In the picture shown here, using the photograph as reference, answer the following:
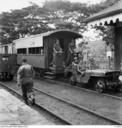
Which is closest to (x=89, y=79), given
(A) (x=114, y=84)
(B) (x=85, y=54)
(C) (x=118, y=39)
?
(A) (x=114, y=84)

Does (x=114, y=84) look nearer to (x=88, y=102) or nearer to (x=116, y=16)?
(x=88, y=102)

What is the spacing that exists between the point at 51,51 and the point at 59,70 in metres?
1.55

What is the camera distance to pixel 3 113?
657 centimetres

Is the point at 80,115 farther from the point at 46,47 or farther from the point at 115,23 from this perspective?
the point at 46,47

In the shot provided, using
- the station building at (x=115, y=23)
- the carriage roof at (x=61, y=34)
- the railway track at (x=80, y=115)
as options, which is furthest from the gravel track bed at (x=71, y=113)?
the carriage roof at (x=61, y=34)

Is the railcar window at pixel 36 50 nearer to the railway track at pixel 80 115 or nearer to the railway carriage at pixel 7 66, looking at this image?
the railway carriage at pixel 7 66

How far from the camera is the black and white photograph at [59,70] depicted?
6.68m

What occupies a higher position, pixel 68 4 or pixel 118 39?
pixel 68 4

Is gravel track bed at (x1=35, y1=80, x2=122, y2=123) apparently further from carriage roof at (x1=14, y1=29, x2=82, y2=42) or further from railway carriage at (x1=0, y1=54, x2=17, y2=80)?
railway carriage at (x1=0, y1=54, x2=17, y2=80)

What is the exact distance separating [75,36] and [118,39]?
19.0ft

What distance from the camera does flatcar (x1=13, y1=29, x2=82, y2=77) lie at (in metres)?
14.5

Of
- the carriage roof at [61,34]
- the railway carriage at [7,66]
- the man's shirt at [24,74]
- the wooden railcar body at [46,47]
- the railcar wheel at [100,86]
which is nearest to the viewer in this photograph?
the man's shirt at [24,74]

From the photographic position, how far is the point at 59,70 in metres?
14.4

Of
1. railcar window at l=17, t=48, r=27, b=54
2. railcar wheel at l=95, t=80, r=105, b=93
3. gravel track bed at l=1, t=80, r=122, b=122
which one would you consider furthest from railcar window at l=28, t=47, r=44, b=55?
railcar wheel at l=95, t=80, r=105, b=93
